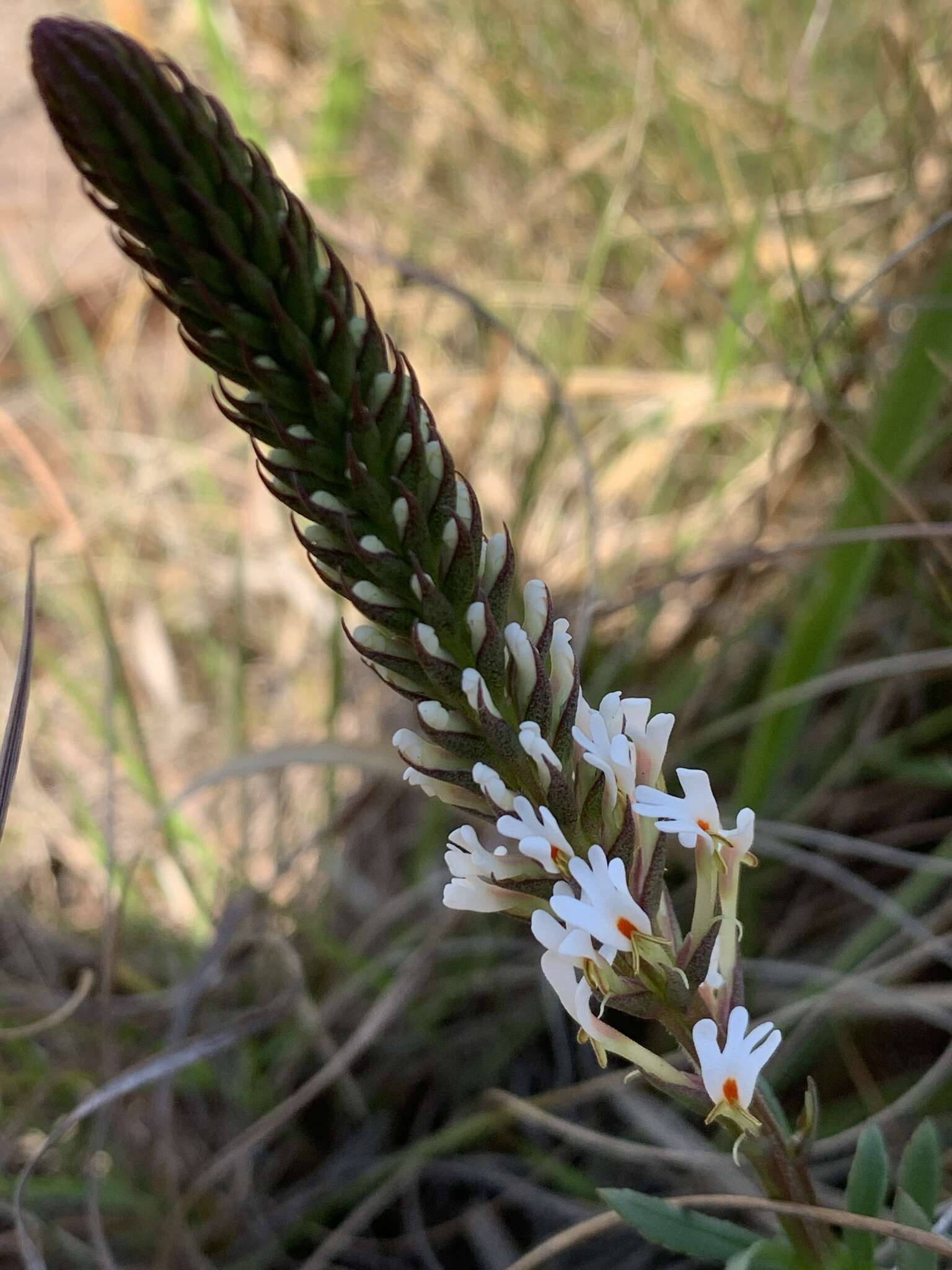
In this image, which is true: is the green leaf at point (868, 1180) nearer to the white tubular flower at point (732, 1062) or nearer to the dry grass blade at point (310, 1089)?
the white tubular flower at point (732, 1062)

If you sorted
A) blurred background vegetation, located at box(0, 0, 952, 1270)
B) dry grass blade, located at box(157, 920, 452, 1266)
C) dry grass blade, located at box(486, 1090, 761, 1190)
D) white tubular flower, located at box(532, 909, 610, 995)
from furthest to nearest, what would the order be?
blurred background vegetation, located at box(0, 0, 952, 1270) → dry grass blade, located at box(157, 920, 452, 1266) → dry grass blade, located at box(486, 1090, 761, 1190) → white tubular flower, located at box(532, 909, 610, 995)

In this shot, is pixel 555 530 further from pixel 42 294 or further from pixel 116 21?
pixel 42 294

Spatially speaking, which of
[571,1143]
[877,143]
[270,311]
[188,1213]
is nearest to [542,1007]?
[571,1143]

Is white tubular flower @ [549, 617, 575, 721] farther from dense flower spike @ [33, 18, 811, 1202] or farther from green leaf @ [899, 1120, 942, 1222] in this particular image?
green leaf @ [899, 1120, 942, 1222]

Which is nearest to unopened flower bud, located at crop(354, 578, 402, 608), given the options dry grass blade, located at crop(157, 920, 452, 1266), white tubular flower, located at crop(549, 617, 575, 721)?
white tubular flower, located at crop(549, 617, 575, 721)

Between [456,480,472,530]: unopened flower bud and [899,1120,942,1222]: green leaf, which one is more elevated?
[456,480,472,530]: unopened flower bud
